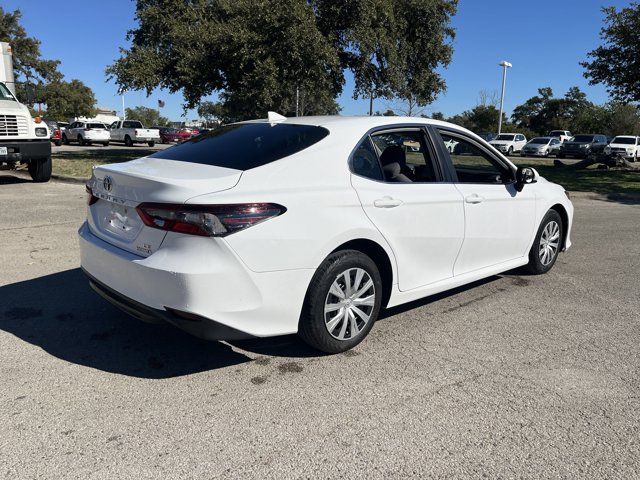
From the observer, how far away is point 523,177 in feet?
16.3

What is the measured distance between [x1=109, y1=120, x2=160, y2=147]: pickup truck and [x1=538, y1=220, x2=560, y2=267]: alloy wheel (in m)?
33.7

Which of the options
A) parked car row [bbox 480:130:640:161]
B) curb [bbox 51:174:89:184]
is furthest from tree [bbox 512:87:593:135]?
curb [bbox 51:174:89:184]

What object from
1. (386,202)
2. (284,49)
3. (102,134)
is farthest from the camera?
(102,134)

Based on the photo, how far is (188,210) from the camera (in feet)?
9.81

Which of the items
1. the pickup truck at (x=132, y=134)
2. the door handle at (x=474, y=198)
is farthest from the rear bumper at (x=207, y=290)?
the pickup truck at (x=132, y=134)

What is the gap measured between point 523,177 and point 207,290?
3300 mm

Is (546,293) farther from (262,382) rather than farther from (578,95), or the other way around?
(578,95)

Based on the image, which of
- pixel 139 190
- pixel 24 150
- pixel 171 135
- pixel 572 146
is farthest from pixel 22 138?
pixel 572 146

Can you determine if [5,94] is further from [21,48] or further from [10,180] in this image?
[21,48]

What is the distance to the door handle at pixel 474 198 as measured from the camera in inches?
173

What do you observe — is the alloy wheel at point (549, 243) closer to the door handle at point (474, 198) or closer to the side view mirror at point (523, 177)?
the side view mirror at point (523, 177)

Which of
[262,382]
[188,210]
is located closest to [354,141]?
[188,210]

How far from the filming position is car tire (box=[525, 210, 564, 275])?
5.52m

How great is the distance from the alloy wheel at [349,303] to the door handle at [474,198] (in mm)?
1256
